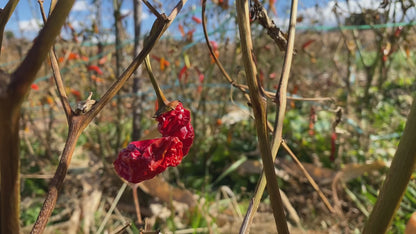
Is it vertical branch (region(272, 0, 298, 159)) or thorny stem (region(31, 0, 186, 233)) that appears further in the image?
vertical branch (region(272, 0, 298, 159))

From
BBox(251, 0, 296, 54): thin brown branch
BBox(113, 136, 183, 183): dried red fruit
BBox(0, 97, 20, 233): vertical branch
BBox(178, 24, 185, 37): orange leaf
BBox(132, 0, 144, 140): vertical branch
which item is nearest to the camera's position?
BBox(0, 97, 20, 233): vertical branch

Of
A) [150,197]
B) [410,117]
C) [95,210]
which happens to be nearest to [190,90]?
[150,197]

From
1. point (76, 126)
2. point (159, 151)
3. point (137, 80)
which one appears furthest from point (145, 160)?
point (137, 80)

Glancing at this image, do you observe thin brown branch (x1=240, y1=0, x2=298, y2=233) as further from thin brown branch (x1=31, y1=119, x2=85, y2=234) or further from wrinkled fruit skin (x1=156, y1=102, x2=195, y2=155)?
thin brown branch (x1=31, y1=119, x2=85, y2=234)

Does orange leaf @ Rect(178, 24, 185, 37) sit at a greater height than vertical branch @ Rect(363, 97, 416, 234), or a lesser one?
greater

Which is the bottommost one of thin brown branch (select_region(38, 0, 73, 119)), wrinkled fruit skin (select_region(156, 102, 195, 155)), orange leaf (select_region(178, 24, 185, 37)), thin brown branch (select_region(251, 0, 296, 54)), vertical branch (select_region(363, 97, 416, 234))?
vertical branch (select_region(363, 97, 416, 234))

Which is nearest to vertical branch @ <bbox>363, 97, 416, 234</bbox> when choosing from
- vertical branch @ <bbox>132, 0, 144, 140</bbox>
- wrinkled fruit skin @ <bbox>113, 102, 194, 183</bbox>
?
wrinkled fruit skin @ <bbox>113, 102, 194, 183</bbox>

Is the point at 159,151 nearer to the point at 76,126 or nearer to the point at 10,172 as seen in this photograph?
the point at 76,126
